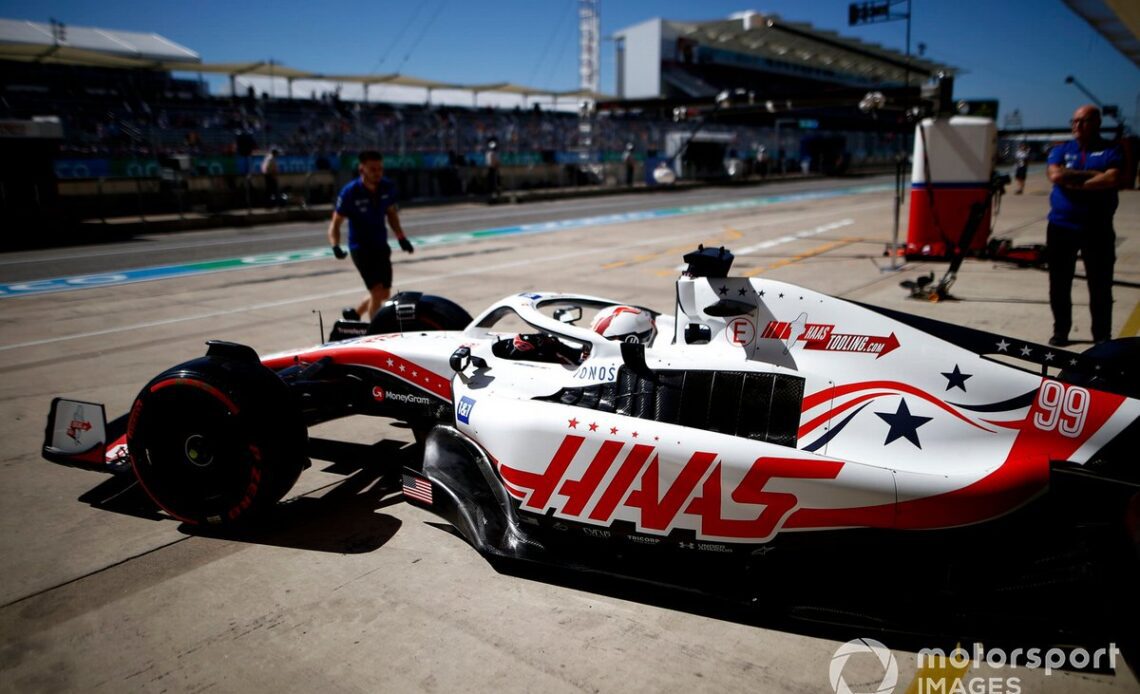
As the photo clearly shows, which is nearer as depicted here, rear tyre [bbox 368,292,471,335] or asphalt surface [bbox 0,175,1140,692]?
asphalt surface [bbox 0,175,1140,692]

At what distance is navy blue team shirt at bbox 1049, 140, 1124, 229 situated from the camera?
6.68 metres

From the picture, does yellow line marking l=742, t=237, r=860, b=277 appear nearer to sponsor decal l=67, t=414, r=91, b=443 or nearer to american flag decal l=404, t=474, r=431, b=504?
american flag decal l=404, t=474, r=431, b=504

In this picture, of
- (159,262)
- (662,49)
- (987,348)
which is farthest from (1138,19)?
(662,49)

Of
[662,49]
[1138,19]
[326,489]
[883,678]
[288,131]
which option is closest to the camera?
[883,678]

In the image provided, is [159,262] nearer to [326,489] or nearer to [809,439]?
[326,489]

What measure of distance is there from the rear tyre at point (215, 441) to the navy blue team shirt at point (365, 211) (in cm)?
374

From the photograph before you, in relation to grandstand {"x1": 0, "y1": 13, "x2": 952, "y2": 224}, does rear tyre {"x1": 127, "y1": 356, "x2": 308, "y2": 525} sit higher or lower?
lower

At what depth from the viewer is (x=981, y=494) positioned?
302cm

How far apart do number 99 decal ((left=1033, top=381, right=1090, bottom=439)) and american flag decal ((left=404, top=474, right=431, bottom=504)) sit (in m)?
2.91

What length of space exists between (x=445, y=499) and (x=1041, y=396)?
2.87m

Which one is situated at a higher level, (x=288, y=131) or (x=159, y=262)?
(x=288, y=131)

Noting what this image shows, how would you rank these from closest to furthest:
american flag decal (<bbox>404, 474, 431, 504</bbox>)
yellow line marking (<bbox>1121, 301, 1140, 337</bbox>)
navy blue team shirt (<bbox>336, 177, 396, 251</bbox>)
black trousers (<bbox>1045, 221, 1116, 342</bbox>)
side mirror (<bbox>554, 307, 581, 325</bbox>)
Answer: american flag decal (<bbox>404, 474, 431, 504</bbox>) < side mirror (<bbox>554, 307, 581, 325</bbox>) < black trousers (<bbox>1045, 221, 1116, 342</bbox>) < navy blue team shirt (<bbox>336, 177, 396, 251</bbox>) < yellow line marking (<bbox>1121, 301, 1140, 337</bbox>)

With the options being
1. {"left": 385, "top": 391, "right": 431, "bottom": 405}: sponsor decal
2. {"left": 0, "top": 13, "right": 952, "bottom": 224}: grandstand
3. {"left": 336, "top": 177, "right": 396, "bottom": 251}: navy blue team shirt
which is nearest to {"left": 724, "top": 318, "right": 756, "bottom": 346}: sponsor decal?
{"left": 385, "top": 391, "right": 431, "bottom": 405}: sponsor decal

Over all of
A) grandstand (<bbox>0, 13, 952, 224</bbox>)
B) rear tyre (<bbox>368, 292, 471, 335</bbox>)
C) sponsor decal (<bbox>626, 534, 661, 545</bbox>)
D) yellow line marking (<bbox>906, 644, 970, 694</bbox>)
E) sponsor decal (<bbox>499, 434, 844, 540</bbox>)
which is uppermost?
grandstand (<bbox>0, 13, 952, 224</bbox>)
